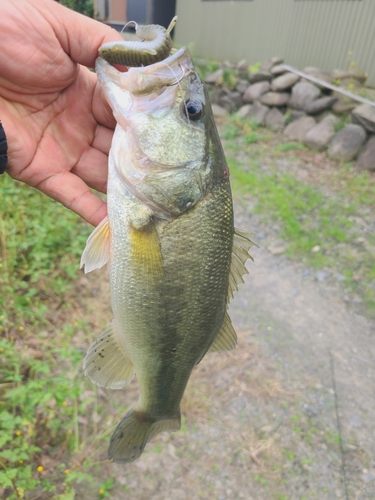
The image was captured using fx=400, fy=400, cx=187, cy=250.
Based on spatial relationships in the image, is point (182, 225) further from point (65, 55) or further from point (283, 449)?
point (283, 449)

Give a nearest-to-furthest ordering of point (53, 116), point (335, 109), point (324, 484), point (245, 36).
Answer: point (53, 116)
point (324, 484)
point (335, 109)
point (245, 36)

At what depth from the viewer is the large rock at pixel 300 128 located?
8773mm

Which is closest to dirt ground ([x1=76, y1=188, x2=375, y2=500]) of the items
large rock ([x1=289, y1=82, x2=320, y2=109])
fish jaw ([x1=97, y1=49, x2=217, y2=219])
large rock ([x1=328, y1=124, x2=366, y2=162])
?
fish jaw ([x1=97, y1=49, x2=217, y2=219])

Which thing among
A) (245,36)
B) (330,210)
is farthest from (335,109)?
(245,36)

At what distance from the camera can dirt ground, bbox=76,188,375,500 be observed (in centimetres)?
311

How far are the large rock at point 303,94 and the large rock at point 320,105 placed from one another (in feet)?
0.51

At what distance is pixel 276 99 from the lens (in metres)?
9.60

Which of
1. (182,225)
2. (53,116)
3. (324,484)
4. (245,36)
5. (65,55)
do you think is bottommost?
(324,484)

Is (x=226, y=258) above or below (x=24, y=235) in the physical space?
above

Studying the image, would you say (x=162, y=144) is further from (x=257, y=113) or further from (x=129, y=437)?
(x=257, y=113)

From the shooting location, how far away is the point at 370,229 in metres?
6.04

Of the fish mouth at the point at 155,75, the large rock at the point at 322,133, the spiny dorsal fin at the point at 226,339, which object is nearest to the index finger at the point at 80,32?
the fish mouth at the point at 155,75

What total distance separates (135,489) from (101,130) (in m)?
2.56

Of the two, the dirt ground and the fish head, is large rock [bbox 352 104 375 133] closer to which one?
the dirt ground
